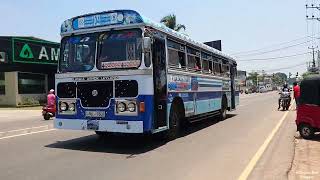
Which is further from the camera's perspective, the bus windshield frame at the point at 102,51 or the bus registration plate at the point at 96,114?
the bus registration plate at the point at 96,114

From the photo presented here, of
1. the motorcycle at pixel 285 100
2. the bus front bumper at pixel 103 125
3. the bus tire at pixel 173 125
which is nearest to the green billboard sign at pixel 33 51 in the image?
the motorcycle at pixel 285 100

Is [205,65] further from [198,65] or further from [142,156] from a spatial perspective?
[142,156]

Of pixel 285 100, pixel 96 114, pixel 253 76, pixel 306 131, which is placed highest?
pixel 253 76

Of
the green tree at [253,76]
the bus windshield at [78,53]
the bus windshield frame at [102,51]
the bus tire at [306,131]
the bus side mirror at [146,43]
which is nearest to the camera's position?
the bus side mirror at [146,43]

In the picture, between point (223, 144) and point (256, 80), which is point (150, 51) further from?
point (256, 80)

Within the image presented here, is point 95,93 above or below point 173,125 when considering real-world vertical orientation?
above

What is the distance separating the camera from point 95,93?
1280 centimetres

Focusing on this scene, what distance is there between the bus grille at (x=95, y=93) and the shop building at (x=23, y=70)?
33.9 m

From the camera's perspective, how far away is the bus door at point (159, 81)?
13055 mm

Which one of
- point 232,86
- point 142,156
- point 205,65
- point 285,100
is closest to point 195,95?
point 205,65

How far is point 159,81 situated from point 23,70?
35.8m

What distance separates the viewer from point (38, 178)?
901 centimetres

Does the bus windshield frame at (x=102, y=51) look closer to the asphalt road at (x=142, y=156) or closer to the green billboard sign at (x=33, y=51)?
the asphalt road at (x=142, y=156)

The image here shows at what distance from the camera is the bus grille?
12.6m
